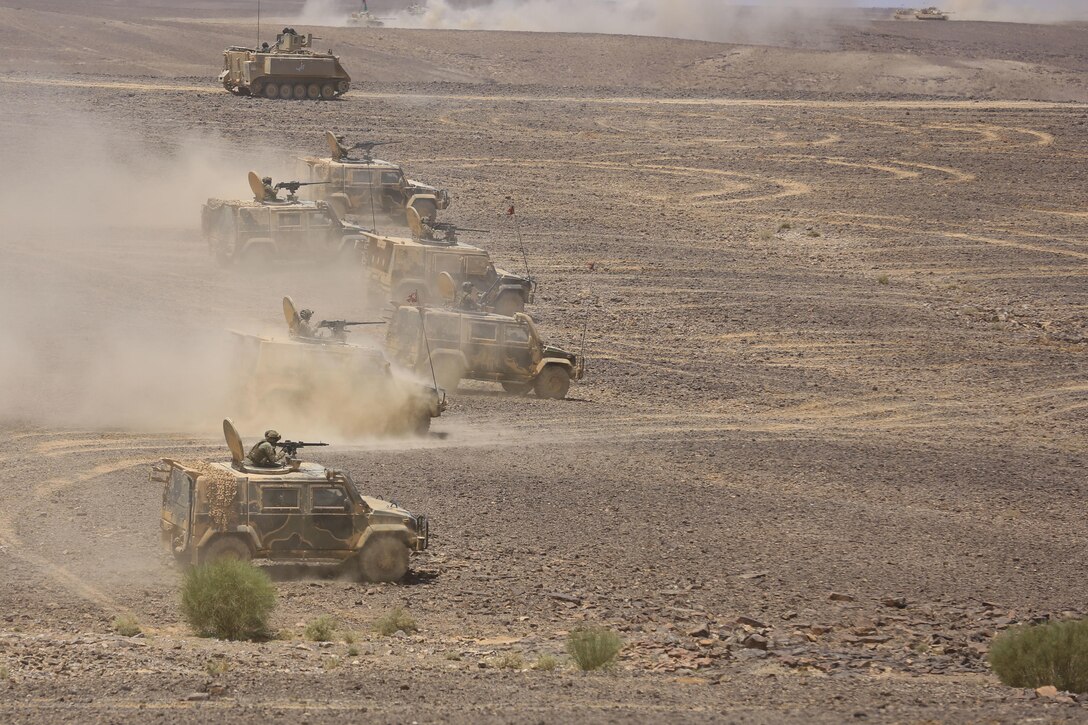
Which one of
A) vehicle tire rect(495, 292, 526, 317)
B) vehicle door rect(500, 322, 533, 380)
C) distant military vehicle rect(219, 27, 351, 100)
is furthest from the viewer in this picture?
distant military vehicle rect(219, 27, 351, 100)

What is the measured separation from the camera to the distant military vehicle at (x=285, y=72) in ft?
198

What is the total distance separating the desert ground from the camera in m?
13.7

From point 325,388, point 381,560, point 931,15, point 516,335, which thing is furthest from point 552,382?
point 931,15

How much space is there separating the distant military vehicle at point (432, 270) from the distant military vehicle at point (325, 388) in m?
7.81

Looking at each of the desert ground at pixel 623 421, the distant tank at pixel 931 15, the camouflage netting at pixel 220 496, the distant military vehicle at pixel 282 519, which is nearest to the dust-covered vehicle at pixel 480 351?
the desert ground at pixel 623 421

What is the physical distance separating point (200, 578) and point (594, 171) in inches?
1517

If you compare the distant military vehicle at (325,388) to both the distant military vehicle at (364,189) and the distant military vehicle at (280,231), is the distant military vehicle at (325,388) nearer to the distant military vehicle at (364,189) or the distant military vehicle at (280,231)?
the distant military vehicle at (280,231)

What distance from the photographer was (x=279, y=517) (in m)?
16.6

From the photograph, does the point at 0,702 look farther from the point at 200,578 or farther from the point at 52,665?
the point at 200,578

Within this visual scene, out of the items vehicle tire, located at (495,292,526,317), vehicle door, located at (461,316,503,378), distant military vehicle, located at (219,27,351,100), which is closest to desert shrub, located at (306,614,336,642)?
vehicle door, located at (461,316,503,378)

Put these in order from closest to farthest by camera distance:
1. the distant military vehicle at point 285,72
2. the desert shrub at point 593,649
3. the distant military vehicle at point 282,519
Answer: the desert shrub at point 593,649, the distant military vehicle at point 282,519, the distant military vehicle at point 285,72

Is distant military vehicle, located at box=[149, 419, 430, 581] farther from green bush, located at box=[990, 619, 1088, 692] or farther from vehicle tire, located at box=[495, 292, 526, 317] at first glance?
vehicle tire, located at box=[495, 292, 526, 317]

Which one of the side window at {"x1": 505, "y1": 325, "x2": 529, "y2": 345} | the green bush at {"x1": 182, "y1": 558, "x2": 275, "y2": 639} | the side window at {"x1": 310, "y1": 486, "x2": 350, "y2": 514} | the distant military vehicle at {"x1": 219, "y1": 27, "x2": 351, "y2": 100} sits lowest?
the green bush at {"x1": 182, "y1": 558, "x2": 275, "y2": 639}

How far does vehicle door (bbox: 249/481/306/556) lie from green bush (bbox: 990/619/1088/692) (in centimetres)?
703
